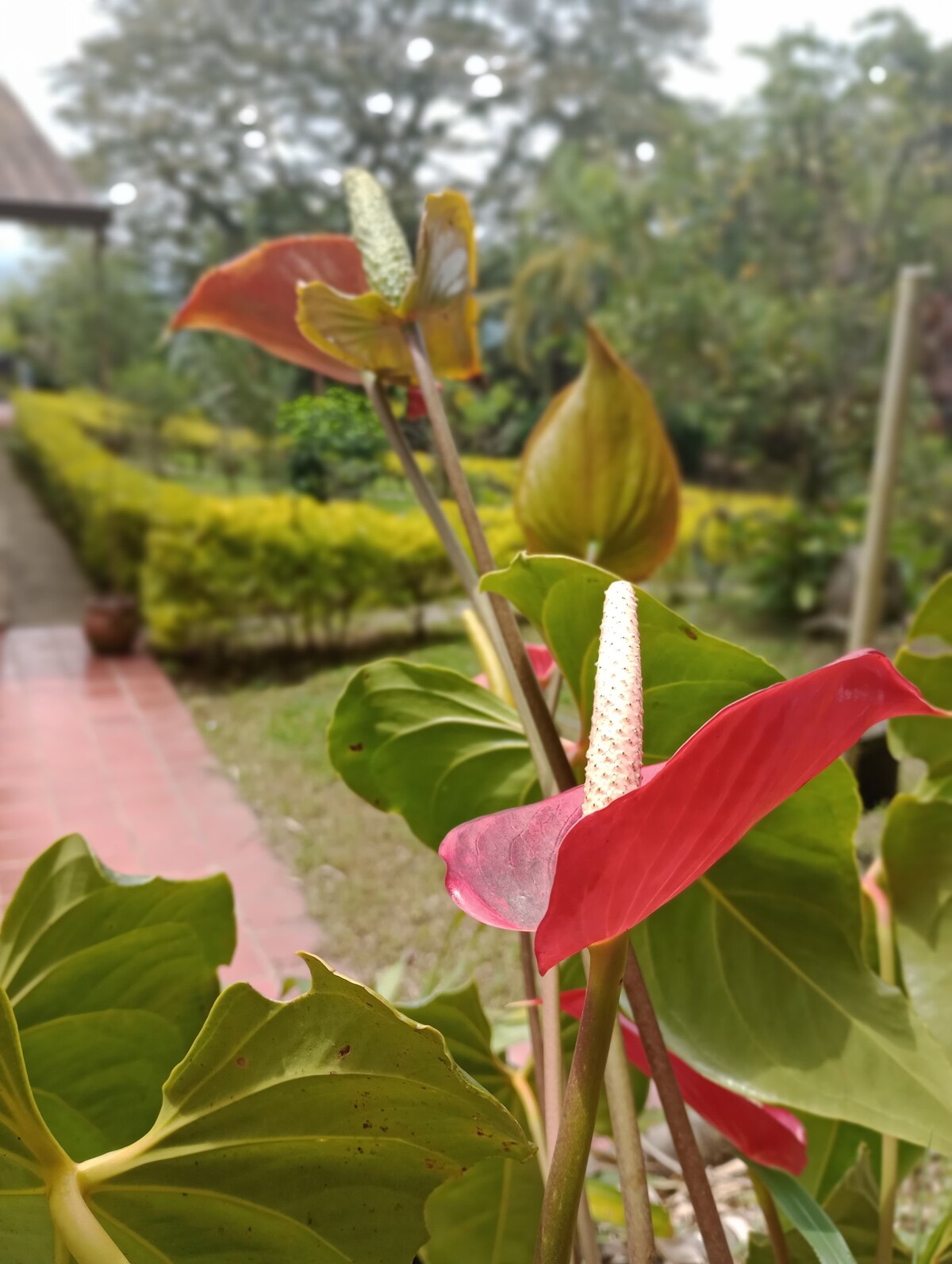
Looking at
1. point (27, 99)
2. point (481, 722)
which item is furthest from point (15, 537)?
point (481, 722)

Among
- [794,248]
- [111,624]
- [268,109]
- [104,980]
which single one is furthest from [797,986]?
[794,248]

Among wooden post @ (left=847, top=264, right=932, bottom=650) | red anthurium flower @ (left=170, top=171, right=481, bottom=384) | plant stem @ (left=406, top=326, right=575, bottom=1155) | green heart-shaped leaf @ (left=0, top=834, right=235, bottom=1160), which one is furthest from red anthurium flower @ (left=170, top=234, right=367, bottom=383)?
wooden post @ (left=847, top=264, right=932, bottom=650)

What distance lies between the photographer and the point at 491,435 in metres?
1.02

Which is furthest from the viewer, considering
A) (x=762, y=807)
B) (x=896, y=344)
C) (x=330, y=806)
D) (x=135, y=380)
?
(x=135, y=380)

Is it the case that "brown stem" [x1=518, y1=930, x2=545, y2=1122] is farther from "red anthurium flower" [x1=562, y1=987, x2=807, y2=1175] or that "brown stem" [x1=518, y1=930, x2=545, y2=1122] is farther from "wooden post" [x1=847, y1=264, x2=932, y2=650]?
"wooden post" [x1=847, y1=264, x2=932, y2=650]

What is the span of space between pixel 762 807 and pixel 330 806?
91 cm

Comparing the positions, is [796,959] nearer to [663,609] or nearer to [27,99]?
[663,609]

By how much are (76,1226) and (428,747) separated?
21cm

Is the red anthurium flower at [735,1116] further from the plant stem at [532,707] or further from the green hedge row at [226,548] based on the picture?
the green hedge row at [226,548]

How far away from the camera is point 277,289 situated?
44cm

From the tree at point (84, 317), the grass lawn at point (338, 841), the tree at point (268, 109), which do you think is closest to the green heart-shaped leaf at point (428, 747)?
the grass lawn at point (338, 841)

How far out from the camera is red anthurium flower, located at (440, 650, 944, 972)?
18 centimetres

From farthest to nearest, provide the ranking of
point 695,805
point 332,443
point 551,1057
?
point 332,443 → point 551,1057 → point 695,805

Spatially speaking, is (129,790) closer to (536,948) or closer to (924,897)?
(924,897)
